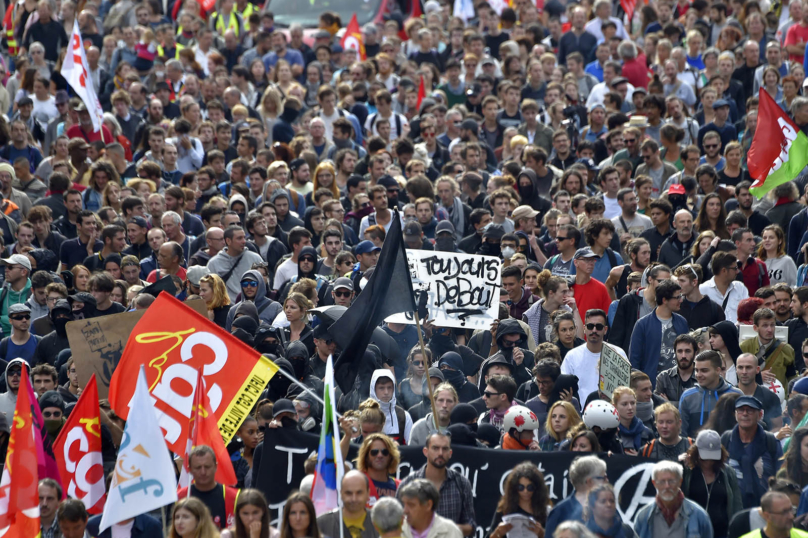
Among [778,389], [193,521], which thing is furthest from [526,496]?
[778,389]

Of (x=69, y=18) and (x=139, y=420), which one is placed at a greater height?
(x=69, y=18)

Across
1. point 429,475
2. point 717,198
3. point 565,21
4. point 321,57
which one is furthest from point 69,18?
point 429,475

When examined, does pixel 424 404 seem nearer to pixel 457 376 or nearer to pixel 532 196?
pixel 457 376

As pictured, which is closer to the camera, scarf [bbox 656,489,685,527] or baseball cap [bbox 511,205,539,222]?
scarf [bbox 656,489,685,527]

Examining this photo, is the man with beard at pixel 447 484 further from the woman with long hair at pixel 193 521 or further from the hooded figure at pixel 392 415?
the hooded figure at pixel 392 415

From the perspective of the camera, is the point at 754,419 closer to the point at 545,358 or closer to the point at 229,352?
the point at 545,358

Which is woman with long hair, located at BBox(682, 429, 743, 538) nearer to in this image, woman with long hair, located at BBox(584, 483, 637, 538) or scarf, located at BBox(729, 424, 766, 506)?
scarf, located at BBox(729, 424, 766, 506)

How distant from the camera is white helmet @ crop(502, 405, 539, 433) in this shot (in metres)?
9.94

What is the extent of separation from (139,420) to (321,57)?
505 inches

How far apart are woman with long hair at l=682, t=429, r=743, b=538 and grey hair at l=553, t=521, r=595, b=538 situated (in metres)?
1.50

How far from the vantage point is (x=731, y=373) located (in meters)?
11.2

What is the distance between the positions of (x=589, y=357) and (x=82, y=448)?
13.0ft

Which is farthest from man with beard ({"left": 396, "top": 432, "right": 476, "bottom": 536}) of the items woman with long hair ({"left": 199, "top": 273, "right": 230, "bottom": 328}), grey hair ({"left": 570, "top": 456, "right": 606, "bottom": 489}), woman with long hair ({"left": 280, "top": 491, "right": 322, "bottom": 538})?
woman with long hair ({"left": 199, "top": 273, "right": 230, "bottom": 328})

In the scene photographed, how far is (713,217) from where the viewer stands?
1379 cm
